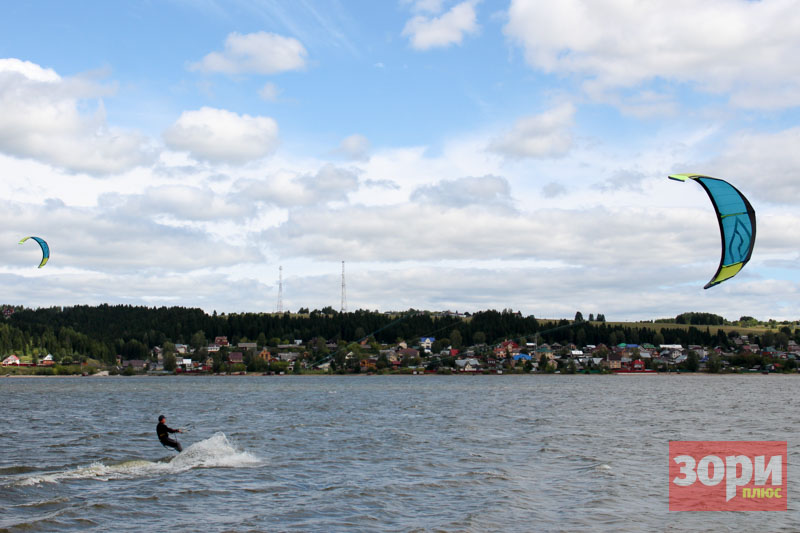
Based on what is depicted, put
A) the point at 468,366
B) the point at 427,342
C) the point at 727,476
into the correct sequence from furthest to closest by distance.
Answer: the point at 427,342, the point at 468,366, the point at 727,476

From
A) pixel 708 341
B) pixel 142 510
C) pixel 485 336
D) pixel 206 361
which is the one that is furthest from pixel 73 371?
pixel 142 510

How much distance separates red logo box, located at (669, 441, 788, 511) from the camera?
17000 millimetres

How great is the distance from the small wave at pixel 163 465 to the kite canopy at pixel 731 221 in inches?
573

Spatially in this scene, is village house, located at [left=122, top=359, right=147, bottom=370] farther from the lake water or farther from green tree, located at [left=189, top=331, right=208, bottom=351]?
the lake water

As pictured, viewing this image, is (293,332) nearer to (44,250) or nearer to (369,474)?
(44,250)

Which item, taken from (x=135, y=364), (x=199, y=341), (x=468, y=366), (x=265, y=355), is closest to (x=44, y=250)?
(x=468, y=366)

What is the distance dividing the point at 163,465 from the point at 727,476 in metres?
16.0

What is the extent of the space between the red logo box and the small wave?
40.4 feet

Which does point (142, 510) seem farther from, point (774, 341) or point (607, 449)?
point (774, 341)

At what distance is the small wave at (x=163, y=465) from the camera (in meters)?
20.7

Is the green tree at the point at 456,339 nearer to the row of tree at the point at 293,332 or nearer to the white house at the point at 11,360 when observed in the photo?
the row of tree at the point at 293,332

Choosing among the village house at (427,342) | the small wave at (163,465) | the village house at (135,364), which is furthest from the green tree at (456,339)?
the small wave at (163,465)

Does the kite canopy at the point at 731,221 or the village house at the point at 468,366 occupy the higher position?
the kite canopy at the point at 731,221

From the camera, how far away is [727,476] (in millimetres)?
20297
